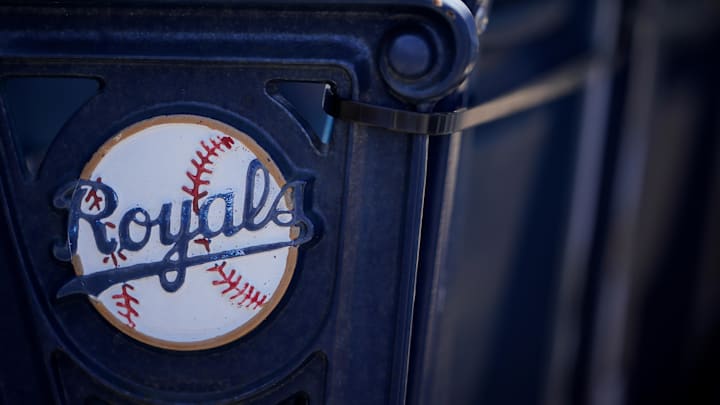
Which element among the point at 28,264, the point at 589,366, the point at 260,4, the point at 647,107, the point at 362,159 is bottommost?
the point at 589,366

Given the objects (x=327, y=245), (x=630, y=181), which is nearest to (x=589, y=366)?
(x=630, y=181)

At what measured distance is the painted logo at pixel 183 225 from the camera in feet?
3.14

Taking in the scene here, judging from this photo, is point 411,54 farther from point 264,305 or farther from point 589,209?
point 589,209

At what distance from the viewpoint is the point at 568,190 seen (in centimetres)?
234

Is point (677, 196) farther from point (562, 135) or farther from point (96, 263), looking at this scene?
point (96, 263)

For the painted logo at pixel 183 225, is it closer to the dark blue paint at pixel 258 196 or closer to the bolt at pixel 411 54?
the dark blue paint at pixel 258 196

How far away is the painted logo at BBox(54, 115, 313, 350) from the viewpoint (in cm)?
96

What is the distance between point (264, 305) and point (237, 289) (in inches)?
1.7

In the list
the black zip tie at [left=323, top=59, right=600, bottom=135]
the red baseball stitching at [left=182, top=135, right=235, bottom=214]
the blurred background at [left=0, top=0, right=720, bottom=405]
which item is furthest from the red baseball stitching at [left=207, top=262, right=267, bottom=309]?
the blurred background at [left=0, top=0, right=720, bottom=405]

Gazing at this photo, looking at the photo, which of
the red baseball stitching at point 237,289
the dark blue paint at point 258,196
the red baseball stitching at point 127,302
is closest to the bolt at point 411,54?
the dark blue paint at point 258,196

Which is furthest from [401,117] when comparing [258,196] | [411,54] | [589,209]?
[589,209]

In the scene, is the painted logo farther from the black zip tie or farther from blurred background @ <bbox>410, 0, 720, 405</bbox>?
blurred background @ <bbox>410, 0, 720, 405</bbox>

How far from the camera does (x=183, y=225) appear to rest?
963mm

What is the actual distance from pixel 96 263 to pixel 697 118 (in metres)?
2.38
